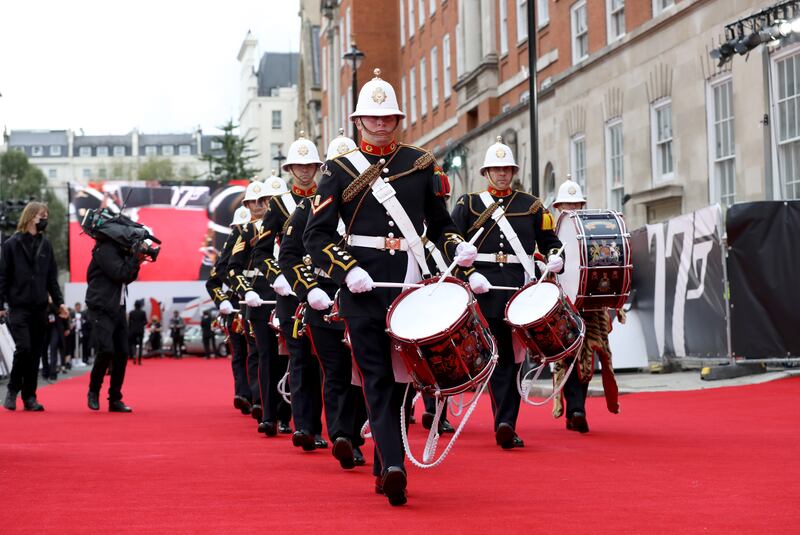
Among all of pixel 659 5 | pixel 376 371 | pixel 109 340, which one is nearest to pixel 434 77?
pixel 659 5

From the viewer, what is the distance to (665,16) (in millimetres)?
25422

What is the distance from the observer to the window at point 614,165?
28.7 metres

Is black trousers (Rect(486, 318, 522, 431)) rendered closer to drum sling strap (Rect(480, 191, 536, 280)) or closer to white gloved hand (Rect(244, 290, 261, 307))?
drum sling strap (Rect(480, 191, 536, 280))

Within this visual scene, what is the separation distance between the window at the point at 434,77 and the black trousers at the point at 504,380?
38.0 meters

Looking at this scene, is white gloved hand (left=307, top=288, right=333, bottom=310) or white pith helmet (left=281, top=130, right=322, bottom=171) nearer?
white gloved hand (left=307, top=288, right=333, bottom=310)

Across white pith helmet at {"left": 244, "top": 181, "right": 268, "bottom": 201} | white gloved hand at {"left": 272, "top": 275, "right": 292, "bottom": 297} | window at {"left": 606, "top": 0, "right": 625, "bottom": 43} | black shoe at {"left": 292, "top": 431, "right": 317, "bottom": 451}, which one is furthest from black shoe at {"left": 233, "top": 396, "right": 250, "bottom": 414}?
window at {"left": 606, "top": 0, "right": 625, "bottom": 43}

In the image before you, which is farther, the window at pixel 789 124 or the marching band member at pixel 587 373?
the window at pixel 789 124

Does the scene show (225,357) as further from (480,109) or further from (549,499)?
(549,499)

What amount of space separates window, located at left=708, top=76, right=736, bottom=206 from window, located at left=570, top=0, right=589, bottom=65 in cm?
765

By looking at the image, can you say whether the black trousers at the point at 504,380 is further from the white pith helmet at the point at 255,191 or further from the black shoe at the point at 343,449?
the white pith helmet at the point at 255,191

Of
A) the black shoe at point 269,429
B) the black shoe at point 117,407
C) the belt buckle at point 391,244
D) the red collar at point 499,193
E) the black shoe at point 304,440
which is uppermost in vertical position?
the red collar at point 499,193

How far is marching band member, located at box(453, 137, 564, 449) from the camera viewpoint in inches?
412

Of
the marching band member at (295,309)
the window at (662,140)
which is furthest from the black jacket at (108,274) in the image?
the window at (662,140)

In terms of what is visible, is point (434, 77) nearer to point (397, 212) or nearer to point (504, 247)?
point (504, 247)
